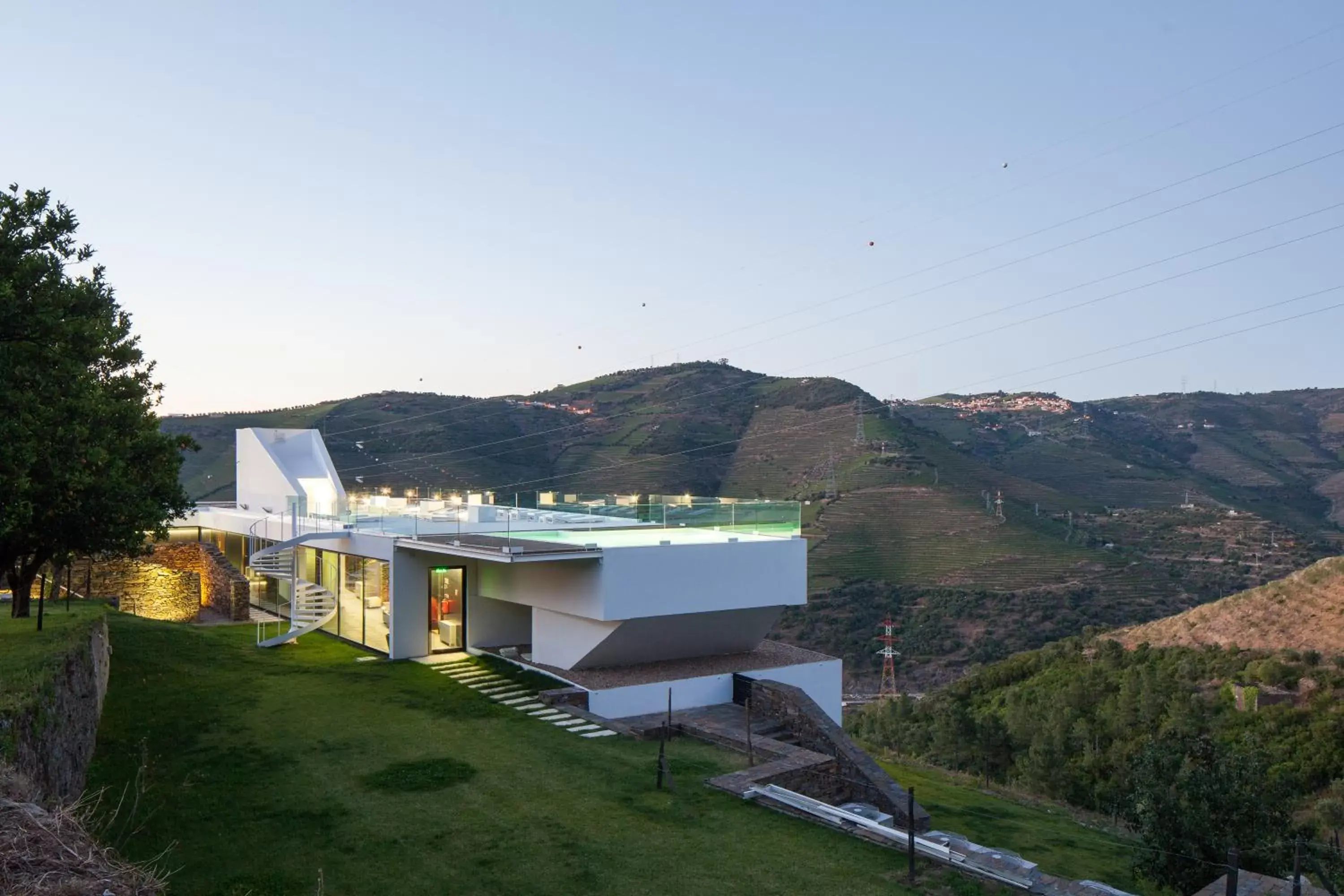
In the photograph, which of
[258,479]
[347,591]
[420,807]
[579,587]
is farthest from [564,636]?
[258,479]

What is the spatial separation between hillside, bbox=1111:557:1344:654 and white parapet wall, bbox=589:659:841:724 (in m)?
19.8

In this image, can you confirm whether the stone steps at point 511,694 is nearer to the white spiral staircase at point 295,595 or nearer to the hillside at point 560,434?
the white spiral staircase at point 295,595

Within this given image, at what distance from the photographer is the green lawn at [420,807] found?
802cm

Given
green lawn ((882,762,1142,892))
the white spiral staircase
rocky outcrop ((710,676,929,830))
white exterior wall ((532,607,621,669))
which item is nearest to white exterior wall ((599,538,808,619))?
white exterior wall ((532,607,621,669))

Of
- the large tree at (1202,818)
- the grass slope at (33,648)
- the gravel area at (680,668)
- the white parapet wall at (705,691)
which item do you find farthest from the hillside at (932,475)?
the large tree at (1202,818)

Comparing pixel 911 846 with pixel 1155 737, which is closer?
pixel 911 846

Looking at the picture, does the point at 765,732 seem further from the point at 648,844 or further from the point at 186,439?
the point at 186,439

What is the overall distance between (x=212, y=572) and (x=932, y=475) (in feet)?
178

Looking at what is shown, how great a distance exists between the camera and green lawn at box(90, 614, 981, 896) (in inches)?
316

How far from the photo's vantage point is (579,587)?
15.3 meters

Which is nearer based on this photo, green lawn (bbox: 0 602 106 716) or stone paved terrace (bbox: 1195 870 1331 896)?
green lawn (bbox: 0 602 106 716)

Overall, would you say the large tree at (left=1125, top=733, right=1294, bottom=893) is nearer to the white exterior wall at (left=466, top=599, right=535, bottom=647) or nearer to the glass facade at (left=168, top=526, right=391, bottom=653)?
the white exterior wall at (left=466, top=599, right=535, bottom=647)

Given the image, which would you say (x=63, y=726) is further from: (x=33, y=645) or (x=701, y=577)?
(x=701, y=577)

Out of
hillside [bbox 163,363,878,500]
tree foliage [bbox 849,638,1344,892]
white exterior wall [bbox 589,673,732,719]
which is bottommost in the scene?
tree foliage [bbox 849,638,1344,892]
